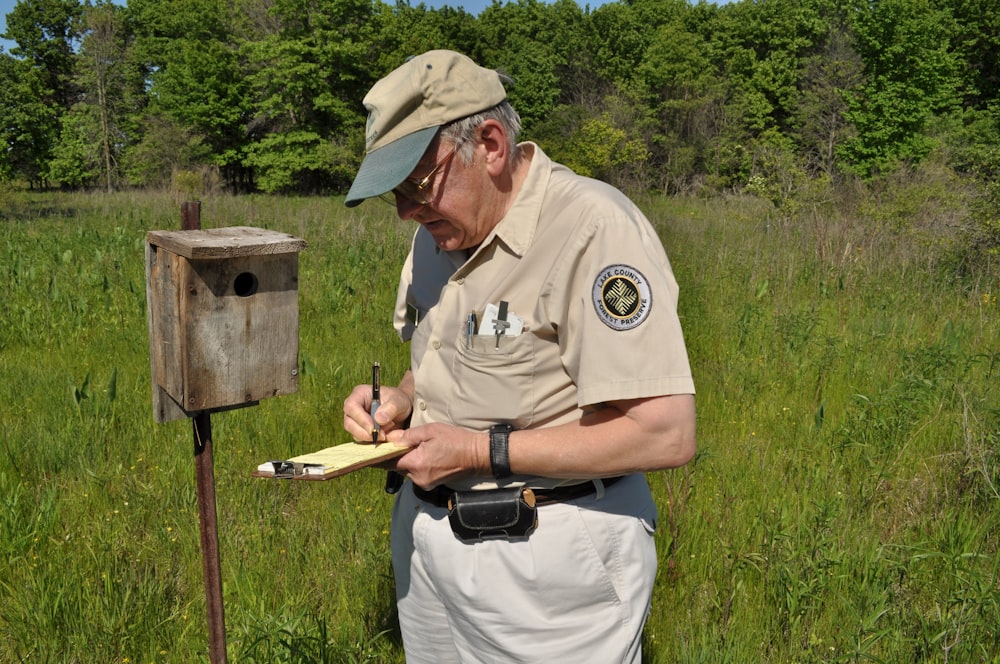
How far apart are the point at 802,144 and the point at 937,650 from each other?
47.5 m

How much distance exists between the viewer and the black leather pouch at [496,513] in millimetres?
1605

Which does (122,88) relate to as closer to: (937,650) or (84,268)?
(84,268)

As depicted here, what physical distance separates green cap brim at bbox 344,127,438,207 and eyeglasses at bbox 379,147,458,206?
32mm

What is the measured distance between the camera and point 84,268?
731 centimetres

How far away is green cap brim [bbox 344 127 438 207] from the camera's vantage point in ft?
5.03

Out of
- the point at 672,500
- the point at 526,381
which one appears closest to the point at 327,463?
the point at 526,381

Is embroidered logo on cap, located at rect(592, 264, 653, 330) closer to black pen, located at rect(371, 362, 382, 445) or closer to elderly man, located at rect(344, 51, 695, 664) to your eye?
elderly man, located at rect(344, 51, 695, 664)

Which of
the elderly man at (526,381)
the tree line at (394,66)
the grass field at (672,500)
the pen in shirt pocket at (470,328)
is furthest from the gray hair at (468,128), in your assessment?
the tree line at (394,66)

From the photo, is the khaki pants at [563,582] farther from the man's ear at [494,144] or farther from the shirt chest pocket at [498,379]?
the man's ear at [494,144]

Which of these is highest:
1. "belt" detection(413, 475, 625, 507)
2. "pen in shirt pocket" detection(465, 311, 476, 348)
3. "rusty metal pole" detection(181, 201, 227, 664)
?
"pen in shirt pocket" detection(465, 311, 476, 348)

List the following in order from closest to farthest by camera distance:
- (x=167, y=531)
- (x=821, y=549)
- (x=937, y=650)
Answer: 1. (x=937, y=650)
2. (x=821, y=549)
3. (x=167, y=531)

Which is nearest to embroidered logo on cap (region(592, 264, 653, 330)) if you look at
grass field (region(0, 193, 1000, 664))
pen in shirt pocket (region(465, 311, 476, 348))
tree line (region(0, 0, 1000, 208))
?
pen in shirt pocket (region(465, 311, 476, 348))

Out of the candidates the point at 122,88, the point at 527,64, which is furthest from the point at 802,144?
the point at 122,88

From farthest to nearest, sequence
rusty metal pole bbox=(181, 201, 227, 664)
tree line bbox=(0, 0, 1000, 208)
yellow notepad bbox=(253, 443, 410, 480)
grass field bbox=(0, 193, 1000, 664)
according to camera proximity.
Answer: tree line bbox=(0, 0, 1000, 208), grass field bbox=(0, 193, 1000, 664), rusty metal pole bbox=(181, 201, 227, 664), yellow notepad bbox=(253, 443, 410, 480)
